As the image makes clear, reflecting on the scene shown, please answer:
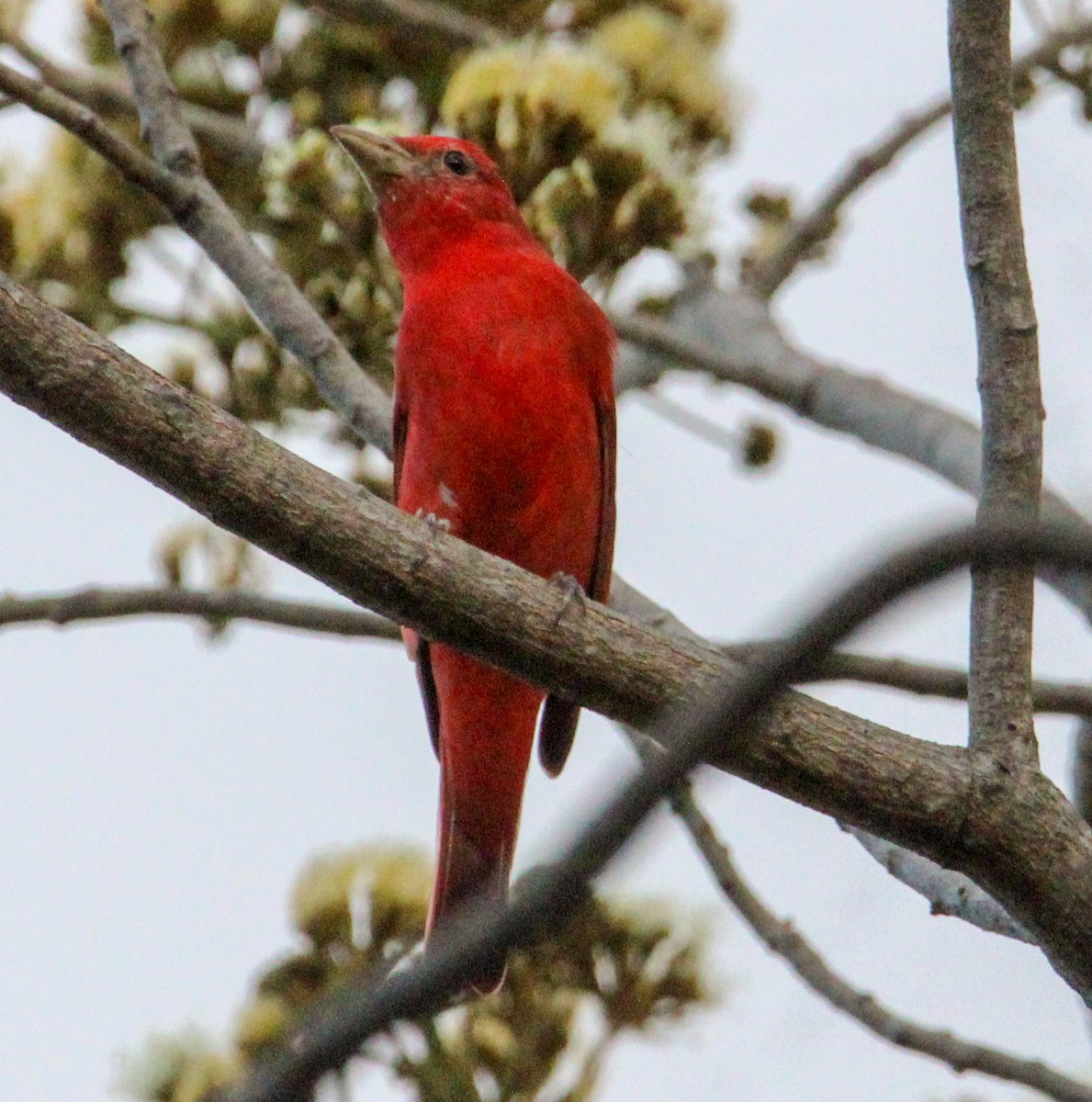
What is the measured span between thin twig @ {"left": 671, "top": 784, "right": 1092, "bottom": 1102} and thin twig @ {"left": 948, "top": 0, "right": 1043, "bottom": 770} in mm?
717

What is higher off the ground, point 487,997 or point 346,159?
point 346,159

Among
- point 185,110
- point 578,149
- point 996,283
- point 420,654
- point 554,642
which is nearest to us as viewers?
point 554,642

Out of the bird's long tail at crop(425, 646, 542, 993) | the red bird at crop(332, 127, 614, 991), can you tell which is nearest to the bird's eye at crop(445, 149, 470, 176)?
the red bird at crop(332, 127, 614, 991)

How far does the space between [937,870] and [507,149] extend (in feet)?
6.54

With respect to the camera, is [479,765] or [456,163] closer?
[479,765]

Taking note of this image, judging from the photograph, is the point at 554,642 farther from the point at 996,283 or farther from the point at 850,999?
the point at 850,999

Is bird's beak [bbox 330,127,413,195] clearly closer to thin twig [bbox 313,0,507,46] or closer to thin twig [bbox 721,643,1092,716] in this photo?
thin twig [bbox 313,0,507,46]

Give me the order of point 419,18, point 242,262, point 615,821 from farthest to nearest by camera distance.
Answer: point 419,18 < point 242,262 < point 615,821

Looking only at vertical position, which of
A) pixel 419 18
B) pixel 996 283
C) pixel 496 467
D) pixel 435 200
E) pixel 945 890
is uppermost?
pixel 419 18

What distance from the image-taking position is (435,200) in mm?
4691

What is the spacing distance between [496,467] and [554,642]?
157 centimetres

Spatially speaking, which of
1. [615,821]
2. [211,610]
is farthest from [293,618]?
[615,821]

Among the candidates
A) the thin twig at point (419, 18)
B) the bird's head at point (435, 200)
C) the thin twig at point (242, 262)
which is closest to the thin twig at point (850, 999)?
the thin twig at point (242, 262)

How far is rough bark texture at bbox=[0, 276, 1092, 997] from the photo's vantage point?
2430mm
